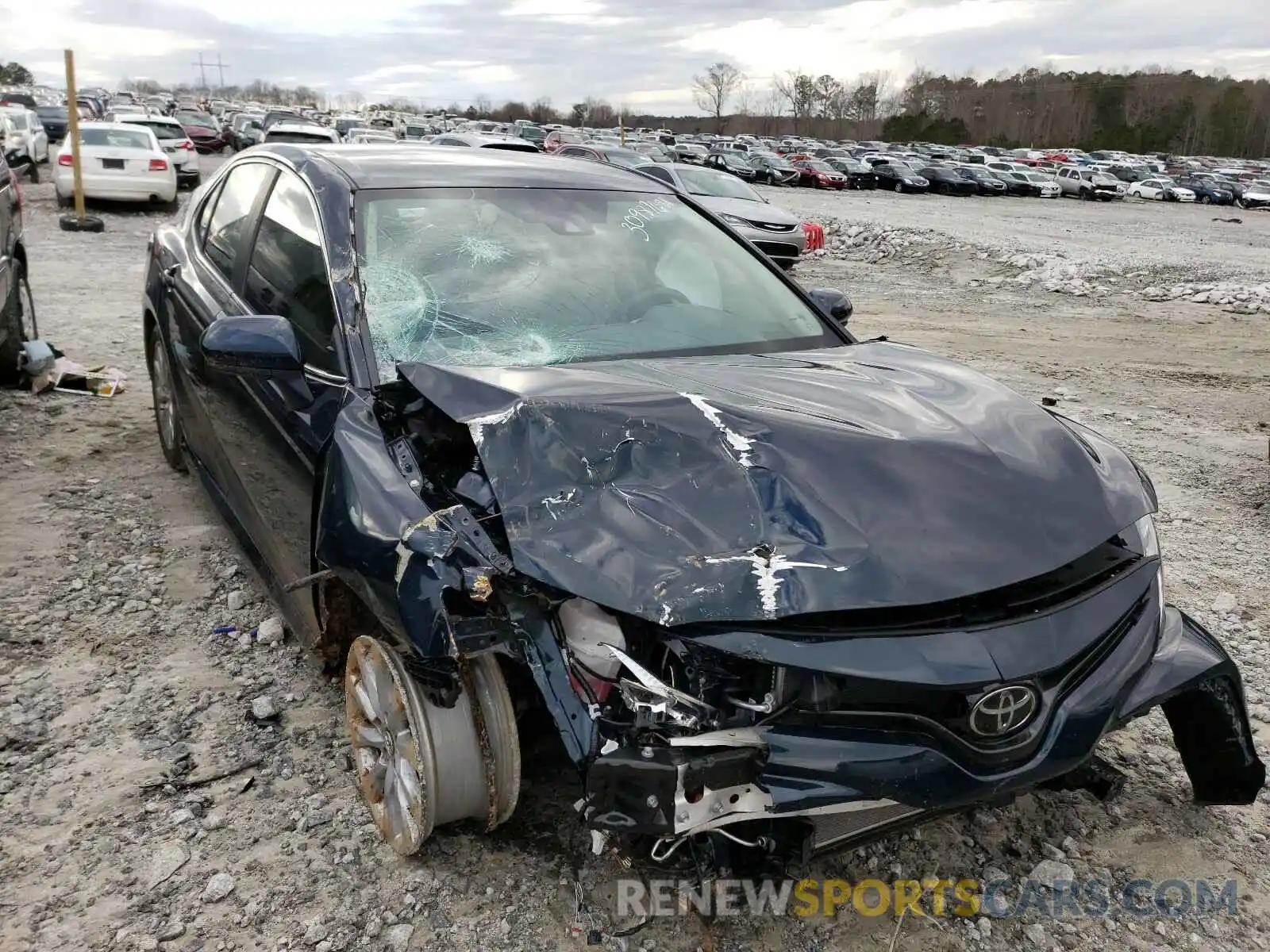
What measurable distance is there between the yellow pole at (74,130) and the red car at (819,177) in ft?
88.5

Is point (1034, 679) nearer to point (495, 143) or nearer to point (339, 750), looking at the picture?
point (339, 750)

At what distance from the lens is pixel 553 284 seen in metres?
3.13

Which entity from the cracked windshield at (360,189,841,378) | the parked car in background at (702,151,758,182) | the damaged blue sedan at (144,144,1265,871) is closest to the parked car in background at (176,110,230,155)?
the parked car in background at (702,151,758,182)

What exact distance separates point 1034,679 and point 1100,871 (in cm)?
93

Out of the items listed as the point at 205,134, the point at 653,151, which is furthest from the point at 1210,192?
the point at 205,134

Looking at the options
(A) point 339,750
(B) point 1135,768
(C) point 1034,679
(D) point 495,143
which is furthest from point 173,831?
(D) point 495,143

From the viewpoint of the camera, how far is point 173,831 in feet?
8.48

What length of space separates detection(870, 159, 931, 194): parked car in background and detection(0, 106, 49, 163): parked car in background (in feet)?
93.7

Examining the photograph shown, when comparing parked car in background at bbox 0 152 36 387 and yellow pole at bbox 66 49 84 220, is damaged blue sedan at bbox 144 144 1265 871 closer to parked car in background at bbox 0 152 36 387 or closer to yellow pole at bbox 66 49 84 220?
parked car in background at bbox 0 152 36 387

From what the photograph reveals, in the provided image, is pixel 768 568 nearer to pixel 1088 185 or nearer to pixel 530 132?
pixel 1088 185

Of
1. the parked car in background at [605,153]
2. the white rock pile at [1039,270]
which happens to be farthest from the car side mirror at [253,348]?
the parked car in background at [605,153]

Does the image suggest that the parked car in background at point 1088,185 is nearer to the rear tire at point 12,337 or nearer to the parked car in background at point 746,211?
the parked car in background at point 746,211

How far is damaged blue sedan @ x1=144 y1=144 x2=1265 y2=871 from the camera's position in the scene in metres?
1.91

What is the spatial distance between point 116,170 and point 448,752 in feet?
54.6
